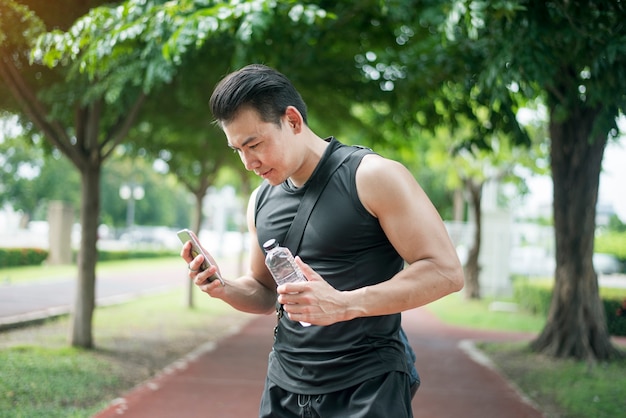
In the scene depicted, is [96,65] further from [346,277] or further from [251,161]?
[346,277]

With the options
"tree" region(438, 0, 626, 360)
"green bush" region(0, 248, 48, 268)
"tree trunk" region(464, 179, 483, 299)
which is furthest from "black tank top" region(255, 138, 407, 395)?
"green bush" region(0, 248, 48, 268)

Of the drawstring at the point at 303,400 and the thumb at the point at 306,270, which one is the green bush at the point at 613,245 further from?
the thumb at the point at 306,270

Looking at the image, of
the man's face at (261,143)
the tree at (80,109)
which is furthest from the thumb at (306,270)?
the tree at (80,109)

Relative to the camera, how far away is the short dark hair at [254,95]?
2.26 metres

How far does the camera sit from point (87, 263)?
8.98 meters

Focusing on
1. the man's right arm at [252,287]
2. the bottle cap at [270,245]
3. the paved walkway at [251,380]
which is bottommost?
the paved walkway at [251,380]

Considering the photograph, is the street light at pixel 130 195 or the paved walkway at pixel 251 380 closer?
the paved walkway at pixel 251 380

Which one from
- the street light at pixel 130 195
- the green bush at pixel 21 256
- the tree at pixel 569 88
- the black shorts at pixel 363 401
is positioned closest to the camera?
the black shorts at pixel 363 401

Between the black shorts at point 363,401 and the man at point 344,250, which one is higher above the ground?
the man at point 344,250

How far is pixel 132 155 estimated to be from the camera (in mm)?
13047

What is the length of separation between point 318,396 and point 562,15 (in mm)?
3775

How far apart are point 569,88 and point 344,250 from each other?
5364mm

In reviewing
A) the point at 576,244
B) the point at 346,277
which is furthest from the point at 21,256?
the point at 346,277

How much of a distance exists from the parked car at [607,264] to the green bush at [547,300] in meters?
11.4
